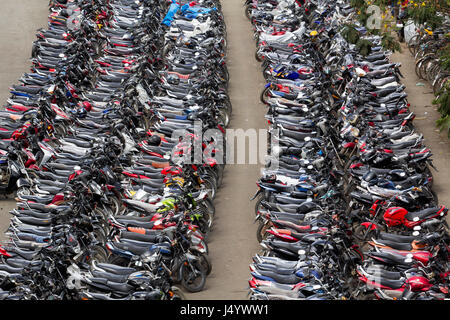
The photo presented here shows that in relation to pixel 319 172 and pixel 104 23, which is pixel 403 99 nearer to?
pixel 319 172

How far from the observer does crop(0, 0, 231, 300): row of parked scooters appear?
435 inches

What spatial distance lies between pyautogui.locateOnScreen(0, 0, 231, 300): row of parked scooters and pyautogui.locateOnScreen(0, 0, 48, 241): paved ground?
0.78 metres

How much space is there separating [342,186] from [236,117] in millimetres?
4429

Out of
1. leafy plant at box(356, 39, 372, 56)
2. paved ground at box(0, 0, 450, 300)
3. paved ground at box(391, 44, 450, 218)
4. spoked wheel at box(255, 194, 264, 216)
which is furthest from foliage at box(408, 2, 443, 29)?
spoked wheel at box(255, 194, 264, 216)

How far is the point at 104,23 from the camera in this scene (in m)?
20.0

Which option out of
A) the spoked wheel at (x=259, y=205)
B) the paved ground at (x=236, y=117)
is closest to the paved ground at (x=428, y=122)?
the paved ground at (x=236, y=117)

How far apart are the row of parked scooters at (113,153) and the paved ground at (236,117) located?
1.26ft

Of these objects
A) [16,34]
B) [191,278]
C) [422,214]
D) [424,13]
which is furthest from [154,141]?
[16,34]

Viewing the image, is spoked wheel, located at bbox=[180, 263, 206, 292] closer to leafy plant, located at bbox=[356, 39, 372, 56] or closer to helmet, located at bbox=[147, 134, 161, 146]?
helmet, located at bbox=[147, 134, 161, 146]

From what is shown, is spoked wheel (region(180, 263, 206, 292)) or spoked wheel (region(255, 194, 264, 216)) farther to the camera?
spoked wheel (region(255, 194, 264, 216))

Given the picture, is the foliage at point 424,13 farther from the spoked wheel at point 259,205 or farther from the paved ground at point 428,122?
the spoked wheel at point 259,205

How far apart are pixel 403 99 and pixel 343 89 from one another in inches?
60.6

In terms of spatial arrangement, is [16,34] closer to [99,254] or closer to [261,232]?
[99,254]

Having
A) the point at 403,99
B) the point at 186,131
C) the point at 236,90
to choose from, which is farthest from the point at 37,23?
the point at 403,99
